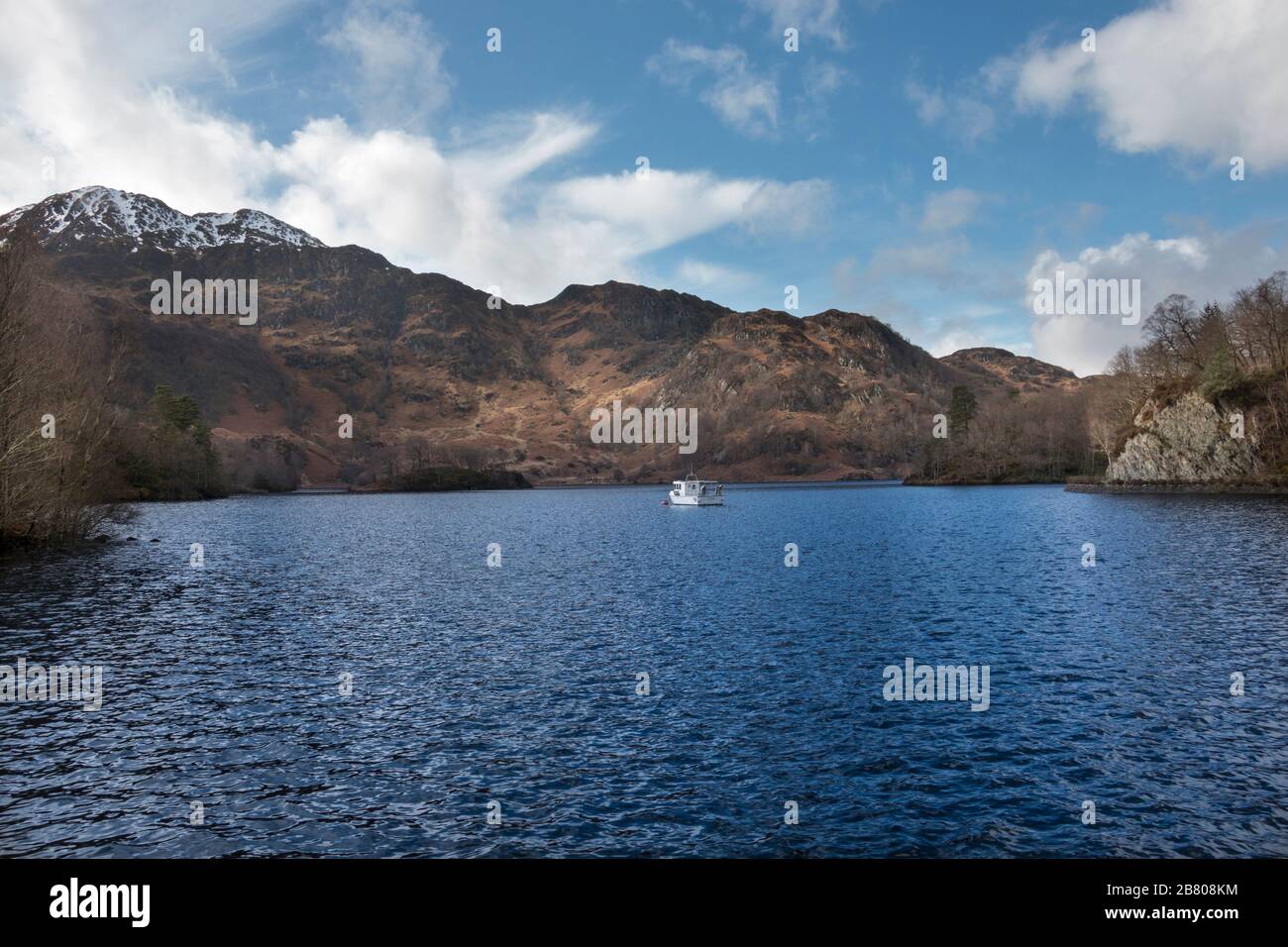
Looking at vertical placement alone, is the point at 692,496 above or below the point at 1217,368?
below

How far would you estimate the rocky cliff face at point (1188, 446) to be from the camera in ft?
492

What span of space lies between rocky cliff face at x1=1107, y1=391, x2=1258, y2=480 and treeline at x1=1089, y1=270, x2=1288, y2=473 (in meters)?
2.09

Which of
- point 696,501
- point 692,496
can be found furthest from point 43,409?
point 692,496

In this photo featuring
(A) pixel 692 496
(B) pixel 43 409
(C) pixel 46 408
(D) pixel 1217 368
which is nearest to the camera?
(B) pixel 43 409

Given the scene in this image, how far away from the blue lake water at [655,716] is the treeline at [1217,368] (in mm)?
110785

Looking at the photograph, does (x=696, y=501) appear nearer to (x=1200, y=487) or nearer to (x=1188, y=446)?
(x=1188, y=446)

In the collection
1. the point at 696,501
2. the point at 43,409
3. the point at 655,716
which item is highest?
the point at 43,409

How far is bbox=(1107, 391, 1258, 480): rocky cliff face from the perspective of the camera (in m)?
150

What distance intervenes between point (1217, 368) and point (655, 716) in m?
173

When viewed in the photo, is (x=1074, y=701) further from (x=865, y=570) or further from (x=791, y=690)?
(x=865, y=570)

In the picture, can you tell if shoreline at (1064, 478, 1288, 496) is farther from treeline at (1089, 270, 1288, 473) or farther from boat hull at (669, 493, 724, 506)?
boat hull at (669, 493, 724, 506)

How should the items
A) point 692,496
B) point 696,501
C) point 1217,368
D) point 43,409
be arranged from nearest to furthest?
point 43,409 → point 1217,368 → point 696,501 → point 692,496

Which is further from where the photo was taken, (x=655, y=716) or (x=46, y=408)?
(x=46, y=408)

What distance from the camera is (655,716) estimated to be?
26781 millimetres
